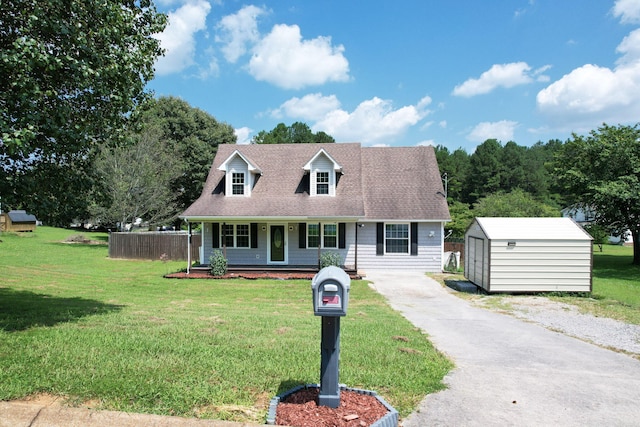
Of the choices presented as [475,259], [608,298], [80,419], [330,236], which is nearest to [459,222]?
[330,236]

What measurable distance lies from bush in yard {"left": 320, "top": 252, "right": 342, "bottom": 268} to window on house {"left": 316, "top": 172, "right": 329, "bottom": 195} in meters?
3.34

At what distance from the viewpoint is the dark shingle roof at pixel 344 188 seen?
1872cm

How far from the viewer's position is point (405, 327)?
834cm

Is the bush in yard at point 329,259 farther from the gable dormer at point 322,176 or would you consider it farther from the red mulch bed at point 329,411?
the red mulch bed at point 329,411

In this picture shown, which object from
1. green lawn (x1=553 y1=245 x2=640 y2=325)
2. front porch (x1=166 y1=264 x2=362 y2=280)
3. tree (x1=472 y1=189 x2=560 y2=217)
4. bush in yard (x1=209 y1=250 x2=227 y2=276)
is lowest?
green lawn (x1=553 y1=245 x2=640 y2=325)

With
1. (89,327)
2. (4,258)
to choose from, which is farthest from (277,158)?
(89,327)

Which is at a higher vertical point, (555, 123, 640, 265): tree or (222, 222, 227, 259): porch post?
(555, 123, 640, 265): tree

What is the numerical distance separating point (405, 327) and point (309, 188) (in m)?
12.6

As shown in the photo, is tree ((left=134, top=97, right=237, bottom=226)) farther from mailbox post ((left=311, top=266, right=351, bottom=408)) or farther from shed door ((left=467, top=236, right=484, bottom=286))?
mailbox post ((left=311, top=266, right=351, bottom=408))

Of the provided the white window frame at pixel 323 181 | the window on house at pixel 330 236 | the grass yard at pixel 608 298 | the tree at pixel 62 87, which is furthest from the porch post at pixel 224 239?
the tree at pixel 62 87

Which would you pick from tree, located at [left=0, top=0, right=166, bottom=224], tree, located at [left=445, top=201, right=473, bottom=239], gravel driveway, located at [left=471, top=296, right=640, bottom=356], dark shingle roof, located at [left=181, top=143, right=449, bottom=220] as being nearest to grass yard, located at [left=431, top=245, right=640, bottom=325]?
gravel driveway, located at [left=471, top=296, right=640, bottom=356]

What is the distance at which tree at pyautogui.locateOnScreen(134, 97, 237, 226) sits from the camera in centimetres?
3764

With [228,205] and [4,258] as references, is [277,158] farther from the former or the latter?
[4,258]

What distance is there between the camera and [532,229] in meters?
13.9
